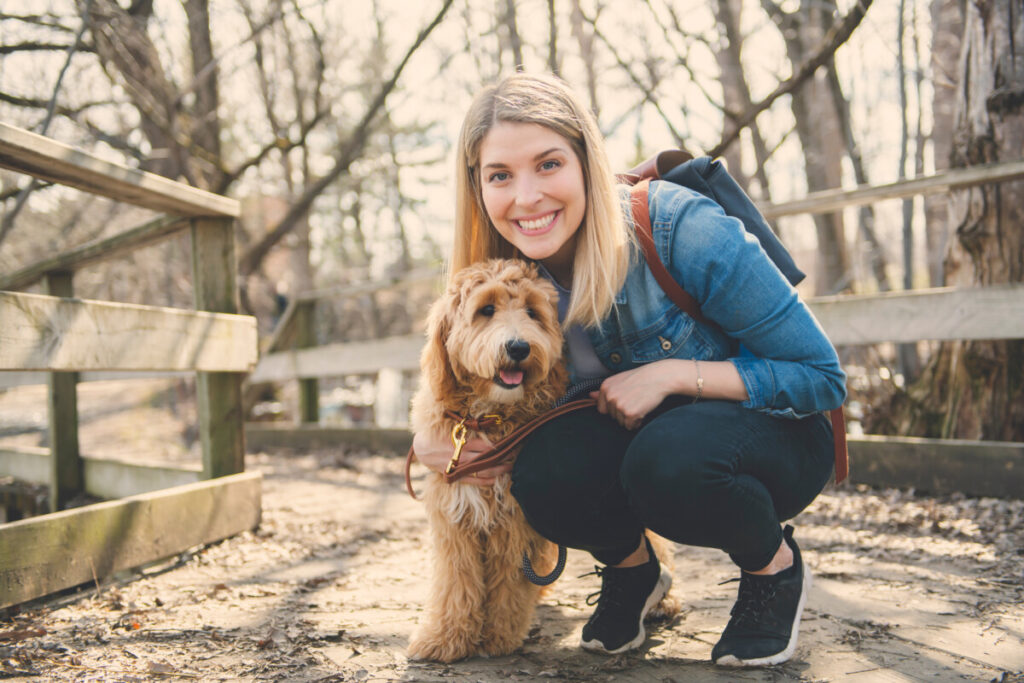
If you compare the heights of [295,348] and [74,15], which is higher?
[74,15]

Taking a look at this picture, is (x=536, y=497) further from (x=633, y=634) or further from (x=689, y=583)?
(x=689, y=583)

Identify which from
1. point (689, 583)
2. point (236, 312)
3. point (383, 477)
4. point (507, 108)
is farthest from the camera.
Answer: point (383, 477)

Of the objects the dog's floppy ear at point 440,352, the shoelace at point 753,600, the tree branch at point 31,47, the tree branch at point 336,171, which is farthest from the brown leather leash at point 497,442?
the tree branch at point 31,47

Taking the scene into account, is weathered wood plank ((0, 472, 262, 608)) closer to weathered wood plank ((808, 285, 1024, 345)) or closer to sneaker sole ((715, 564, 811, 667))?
sneaker sole ((715, 564, 811, 667))

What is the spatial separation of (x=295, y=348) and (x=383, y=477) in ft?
8.98

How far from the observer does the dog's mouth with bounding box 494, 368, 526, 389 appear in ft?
7.47

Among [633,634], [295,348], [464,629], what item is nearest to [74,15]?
[295,348]

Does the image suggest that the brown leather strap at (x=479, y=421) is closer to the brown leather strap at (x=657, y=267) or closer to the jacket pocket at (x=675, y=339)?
the jacket pocket at (x=675, y=339)

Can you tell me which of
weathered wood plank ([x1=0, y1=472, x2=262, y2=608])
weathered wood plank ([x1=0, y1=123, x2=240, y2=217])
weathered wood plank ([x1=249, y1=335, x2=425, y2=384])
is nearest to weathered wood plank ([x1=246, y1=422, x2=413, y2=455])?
weathered wood plank ([x1=249, y1=335, x2=425, y2=384])

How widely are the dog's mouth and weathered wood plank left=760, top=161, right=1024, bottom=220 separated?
3044mm

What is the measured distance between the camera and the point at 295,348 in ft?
25.0

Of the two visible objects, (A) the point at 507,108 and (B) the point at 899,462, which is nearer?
(A) the point at 507,108

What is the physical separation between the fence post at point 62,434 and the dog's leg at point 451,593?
317cm

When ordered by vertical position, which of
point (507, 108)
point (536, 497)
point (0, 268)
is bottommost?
point (536, 497)
